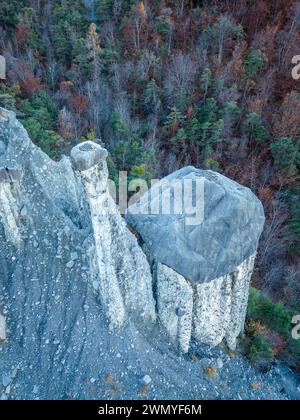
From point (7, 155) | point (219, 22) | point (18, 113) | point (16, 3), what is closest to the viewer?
point (7, 155)

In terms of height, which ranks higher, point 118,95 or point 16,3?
point 16,3

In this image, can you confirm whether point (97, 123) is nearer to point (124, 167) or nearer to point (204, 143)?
point (124, 167)

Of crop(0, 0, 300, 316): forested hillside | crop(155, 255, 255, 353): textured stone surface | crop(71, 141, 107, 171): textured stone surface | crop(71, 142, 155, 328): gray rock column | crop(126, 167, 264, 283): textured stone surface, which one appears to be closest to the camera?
crop(71, 141, 107, 171): textured stone surface

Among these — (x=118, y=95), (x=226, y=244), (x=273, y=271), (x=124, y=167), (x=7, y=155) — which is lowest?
(x=273, y=271)

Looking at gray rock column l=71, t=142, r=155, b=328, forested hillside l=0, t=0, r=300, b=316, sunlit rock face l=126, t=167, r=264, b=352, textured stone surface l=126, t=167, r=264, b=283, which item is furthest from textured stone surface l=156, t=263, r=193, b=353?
forested hillside l=0, t=0, r=300, b=316

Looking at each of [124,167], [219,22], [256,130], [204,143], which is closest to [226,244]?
[124,167]

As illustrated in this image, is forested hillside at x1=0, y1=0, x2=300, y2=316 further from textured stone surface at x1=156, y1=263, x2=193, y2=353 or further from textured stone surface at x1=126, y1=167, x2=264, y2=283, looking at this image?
textured stone surface at x1=126, y1=167, x2=264, y2=283

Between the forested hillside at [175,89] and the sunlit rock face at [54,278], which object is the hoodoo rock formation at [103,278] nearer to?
the sunlit rock face at [54,278]
